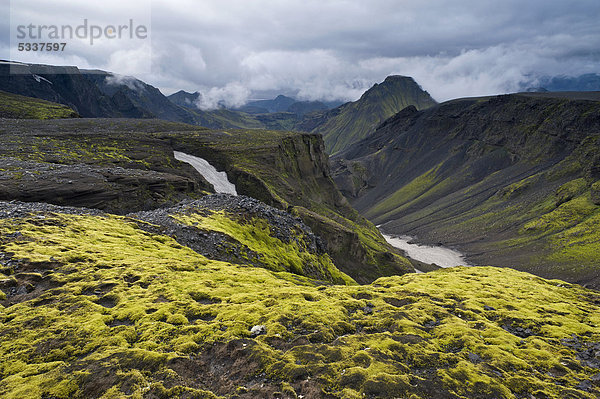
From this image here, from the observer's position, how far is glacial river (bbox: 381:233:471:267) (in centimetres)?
14356

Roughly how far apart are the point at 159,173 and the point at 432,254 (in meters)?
141

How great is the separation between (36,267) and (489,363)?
29142 mm

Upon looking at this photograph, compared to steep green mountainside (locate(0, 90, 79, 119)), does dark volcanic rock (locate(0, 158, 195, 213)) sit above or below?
below

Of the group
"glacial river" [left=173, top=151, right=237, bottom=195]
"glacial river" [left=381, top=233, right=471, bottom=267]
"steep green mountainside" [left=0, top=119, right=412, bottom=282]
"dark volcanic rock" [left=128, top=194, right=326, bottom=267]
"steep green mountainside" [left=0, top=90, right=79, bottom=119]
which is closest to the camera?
"dark volcanic rock" [left=128, top=194, right=326, bottom=267]

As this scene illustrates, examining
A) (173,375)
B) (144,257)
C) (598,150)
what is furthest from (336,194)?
(598,150)

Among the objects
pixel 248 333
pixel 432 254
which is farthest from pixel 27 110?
pixel 432 254

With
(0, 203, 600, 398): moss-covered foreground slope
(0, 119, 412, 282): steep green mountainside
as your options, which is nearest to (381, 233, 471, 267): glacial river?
(0, 119, 412, 282): steep green mountainside

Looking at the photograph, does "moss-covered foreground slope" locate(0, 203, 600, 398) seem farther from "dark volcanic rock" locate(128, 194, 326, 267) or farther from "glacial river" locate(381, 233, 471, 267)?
"glacial river" locate(381, 233, 471, 267)

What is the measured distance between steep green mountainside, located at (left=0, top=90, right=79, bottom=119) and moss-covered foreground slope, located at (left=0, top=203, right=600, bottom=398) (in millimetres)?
153932

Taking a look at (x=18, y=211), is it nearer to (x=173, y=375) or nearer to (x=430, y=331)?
(x=173, y=375)

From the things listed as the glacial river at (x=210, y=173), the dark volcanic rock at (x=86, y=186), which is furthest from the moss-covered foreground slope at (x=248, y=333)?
the glacial river at (x=210, y=173)

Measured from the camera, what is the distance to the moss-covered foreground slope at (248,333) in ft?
41.8

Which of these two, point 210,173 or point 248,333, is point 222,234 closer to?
point 248,333

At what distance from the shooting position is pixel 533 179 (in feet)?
611
